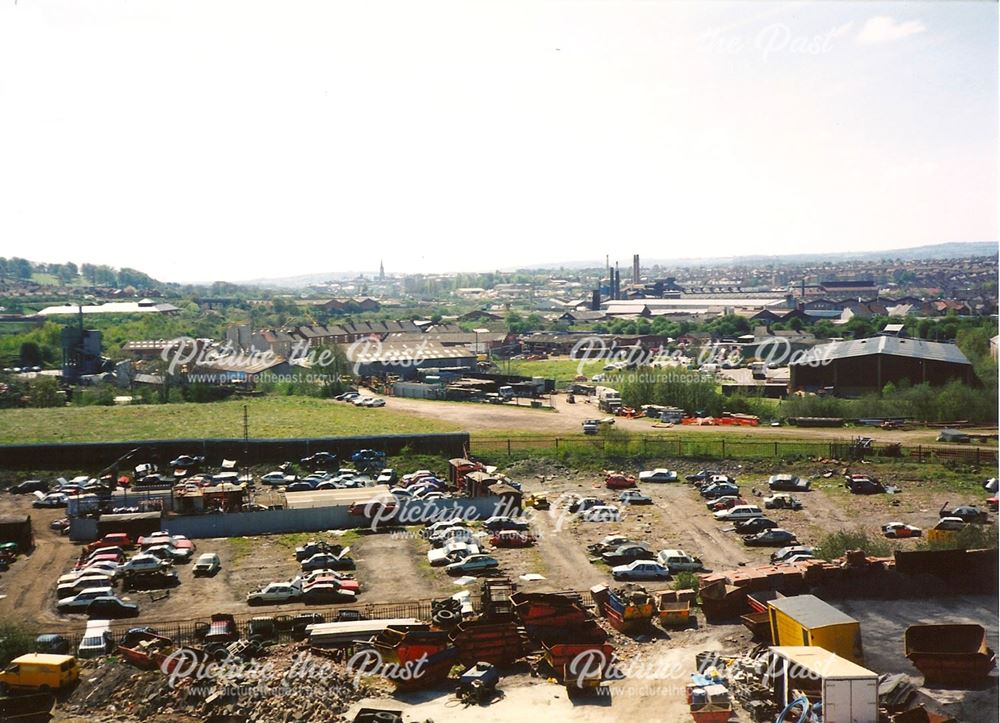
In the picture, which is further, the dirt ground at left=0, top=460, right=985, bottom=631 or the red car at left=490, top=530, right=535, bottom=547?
the red car at left=490, top=530, right=535, bottom=547

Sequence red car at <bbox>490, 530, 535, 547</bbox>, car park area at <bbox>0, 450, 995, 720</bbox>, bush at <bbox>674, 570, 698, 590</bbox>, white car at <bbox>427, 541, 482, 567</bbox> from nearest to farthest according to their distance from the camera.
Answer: car park area at <bbox>0, 450, 995, 720</bbox>, bush at <bbox>674, 570, 698, 590</bbox>, white car at <bbox>427, 541, 482, 567</bbox>, red car at <bbox>490, 530, 535, 547</bbox>

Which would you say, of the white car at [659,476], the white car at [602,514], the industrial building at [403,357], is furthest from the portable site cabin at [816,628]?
the industrial building at [403,357]

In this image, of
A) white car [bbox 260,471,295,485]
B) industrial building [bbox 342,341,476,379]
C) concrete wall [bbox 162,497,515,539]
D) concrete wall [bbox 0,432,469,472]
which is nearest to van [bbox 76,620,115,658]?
concrete wall [bbox 162,497,515,539]

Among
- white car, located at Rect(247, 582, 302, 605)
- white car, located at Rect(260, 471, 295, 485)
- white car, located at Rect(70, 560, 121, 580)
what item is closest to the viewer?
white car, located at Rect(247, 582, 302, 605)

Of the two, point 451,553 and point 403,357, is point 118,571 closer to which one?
point 451,553

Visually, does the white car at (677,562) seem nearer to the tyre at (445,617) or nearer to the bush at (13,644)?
the tyre at (445,617)

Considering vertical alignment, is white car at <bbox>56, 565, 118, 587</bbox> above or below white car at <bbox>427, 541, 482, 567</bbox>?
above

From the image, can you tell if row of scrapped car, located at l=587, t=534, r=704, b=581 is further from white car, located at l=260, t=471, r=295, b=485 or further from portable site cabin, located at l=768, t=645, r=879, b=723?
white car, located at l=260, t=471, r=295, b=485

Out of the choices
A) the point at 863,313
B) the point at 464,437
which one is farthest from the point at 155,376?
the point at 863,313

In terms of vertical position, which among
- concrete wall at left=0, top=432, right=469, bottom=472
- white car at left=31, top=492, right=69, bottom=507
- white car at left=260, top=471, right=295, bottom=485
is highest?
concrete wall at left=0, top=432, right=469, bottom=472
